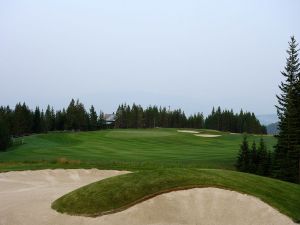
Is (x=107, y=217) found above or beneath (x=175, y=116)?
beneath

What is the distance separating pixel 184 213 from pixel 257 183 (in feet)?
17.4

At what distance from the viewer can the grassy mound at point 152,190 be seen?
16141 mm

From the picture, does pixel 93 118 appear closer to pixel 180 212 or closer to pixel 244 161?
pixel 244 161

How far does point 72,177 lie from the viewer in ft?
95.6

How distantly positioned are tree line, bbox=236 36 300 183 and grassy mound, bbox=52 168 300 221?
21231mm

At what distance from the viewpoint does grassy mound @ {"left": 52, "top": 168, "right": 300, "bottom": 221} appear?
53.0 ft

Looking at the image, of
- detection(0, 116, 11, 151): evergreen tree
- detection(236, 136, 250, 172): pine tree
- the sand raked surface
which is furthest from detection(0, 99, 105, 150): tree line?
the sand raked surface

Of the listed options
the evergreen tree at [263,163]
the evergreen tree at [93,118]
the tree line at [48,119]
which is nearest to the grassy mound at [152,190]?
the evergreen tree at [263,163]

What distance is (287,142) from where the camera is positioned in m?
40.4

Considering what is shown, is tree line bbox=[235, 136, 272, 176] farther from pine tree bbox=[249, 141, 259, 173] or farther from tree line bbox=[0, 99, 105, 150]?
tree line bbox=[0, 99, 105, 150]

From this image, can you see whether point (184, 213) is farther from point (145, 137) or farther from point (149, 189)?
point (145, 137)

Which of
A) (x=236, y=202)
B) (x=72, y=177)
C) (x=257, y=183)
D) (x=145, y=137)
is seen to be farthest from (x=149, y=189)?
(x=145, y=137)

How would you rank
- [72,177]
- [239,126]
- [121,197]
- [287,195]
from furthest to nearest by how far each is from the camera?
[239,126], [72,177], [287,195], [121,197]

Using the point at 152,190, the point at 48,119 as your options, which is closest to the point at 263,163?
the point at 152,190
